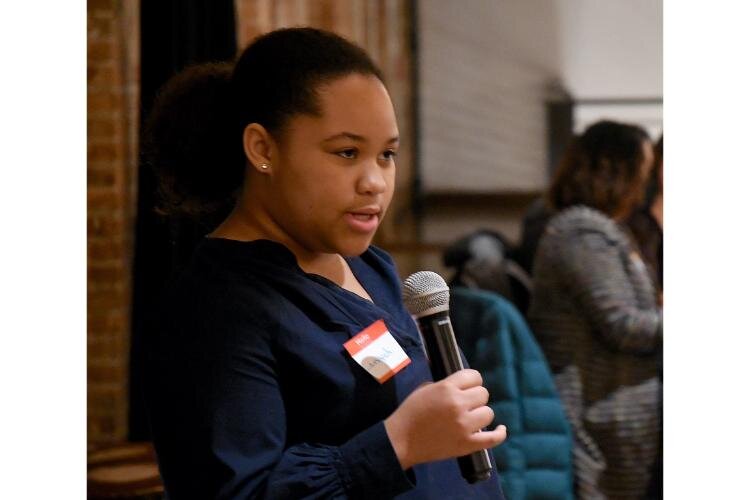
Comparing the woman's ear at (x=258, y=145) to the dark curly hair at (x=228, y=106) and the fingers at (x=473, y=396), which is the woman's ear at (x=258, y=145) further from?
the fingers at (x=473, y=396)

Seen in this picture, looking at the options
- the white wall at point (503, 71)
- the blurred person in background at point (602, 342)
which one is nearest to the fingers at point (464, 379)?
the blurred person in background at point (602, 342)

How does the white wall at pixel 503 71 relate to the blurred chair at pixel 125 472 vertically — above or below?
above

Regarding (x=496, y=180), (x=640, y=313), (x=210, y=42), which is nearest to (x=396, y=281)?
(x=210, y=42)

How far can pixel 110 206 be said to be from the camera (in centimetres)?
150

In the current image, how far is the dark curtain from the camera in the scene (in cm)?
118

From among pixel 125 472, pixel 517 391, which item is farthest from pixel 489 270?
pixel 125 472

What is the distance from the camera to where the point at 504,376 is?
2.12m

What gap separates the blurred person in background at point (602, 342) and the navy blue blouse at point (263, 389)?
1.33 m

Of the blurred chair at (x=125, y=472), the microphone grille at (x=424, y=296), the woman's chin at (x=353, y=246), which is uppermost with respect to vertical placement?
the woman's chin at (x=353, y=246)

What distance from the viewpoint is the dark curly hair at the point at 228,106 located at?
967 millimetres

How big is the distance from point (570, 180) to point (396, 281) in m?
1.37

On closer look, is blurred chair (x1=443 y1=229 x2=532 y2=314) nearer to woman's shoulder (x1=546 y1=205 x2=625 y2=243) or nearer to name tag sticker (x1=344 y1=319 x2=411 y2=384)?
woman's shoulder (x1=546 y1=205 x2=625 y2=243)

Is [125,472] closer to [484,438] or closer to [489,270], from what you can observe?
[484,438]
